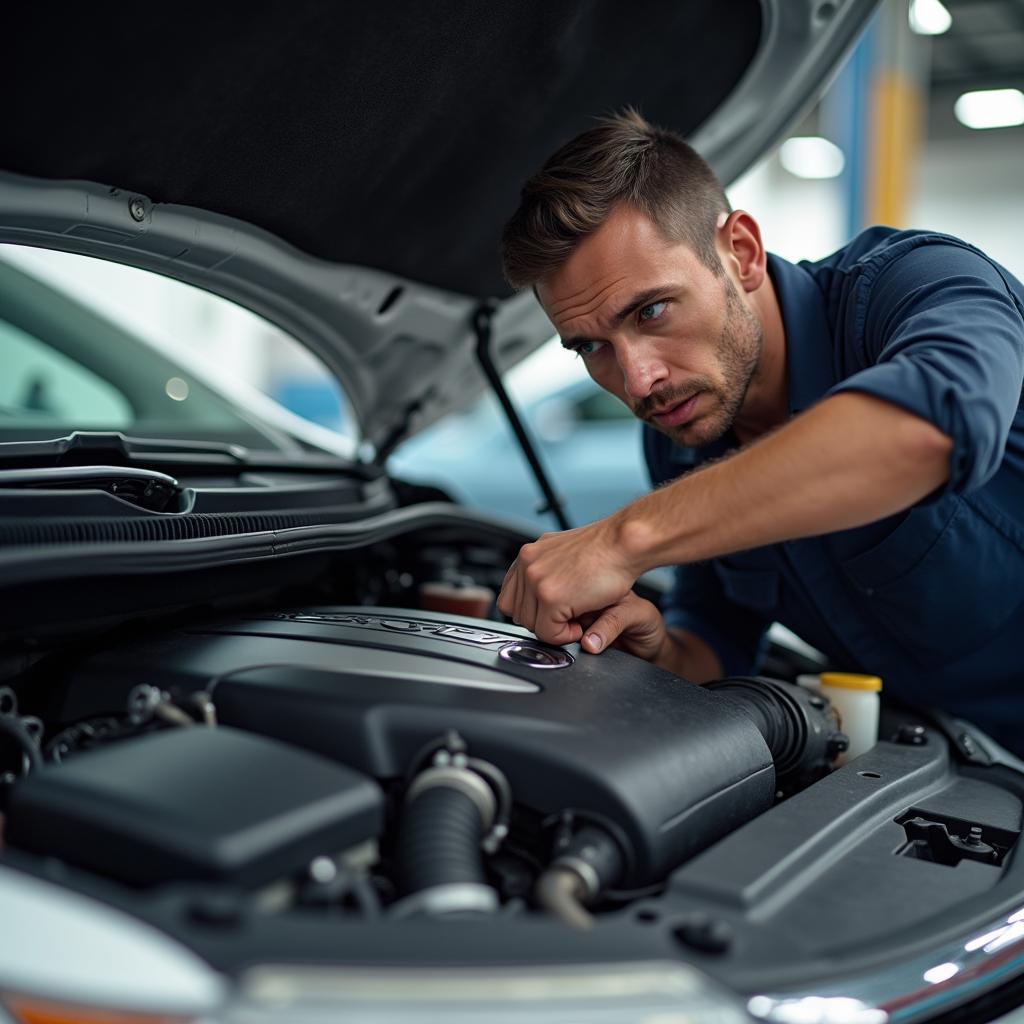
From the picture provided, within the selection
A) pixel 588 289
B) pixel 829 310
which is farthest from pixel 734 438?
pixel 588 289

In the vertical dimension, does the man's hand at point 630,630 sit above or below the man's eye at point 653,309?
below

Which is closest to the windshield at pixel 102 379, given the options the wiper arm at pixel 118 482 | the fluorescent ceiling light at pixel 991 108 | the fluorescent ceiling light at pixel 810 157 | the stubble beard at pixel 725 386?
the wiper arm at pixel 118 482

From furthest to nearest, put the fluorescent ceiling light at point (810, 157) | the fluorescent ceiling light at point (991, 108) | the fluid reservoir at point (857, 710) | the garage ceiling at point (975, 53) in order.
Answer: the fluorescent ceiling light at point (810, 157) < the fluorescent ceiling light at point (991, 108) < the garage ceiling at point (975, 53) < the fluid reservoir at point (857, 710)

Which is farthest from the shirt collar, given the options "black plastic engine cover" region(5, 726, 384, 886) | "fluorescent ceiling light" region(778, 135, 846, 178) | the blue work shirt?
"fluorescent ceiling light" region(778, 135, 846, 178)

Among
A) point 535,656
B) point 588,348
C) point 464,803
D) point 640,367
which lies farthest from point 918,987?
point 588,348

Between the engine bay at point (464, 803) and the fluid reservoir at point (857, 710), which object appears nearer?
the engine bay at point (464, 803)

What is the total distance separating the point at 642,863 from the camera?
854 millimetres

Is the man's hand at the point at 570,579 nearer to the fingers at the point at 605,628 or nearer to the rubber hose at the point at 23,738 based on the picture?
the fingers at the point at 605,628

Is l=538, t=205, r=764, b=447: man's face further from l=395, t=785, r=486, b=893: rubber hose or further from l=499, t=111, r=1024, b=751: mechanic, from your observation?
l=395, t=785, r=486, b=893: rubber hose

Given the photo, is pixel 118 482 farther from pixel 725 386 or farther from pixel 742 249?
pixel 742 249

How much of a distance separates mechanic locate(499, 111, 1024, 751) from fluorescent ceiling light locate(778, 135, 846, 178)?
9.63 m

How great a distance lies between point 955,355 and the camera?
1050 mm

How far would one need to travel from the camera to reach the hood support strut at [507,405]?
6.43 feet

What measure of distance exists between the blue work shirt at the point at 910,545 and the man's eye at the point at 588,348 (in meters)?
0.29
